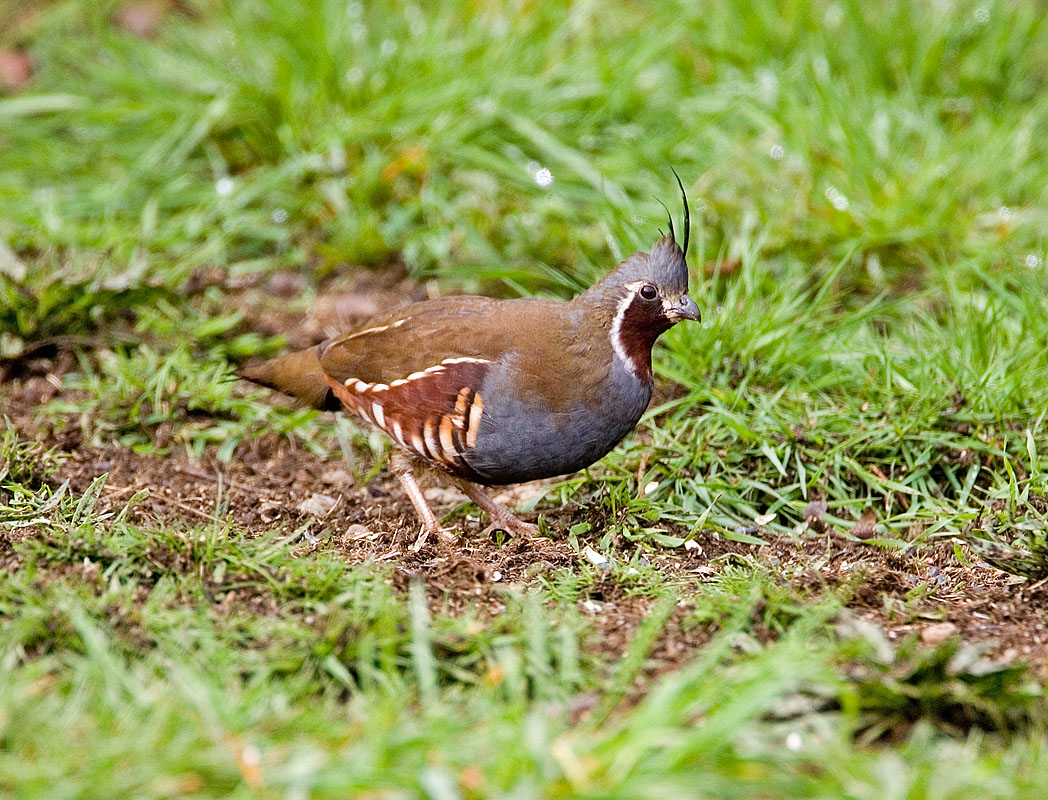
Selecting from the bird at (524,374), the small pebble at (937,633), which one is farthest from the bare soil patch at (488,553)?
the bird at (524,374)

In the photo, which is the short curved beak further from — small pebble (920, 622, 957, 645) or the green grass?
small pebble (920, 622, 957, 645)

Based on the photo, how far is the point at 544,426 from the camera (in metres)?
4.45

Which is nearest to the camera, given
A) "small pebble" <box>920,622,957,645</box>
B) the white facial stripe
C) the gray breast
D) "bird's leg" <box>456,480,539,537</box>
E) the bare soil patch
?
"small pebble" <box>920,622,957,645</box>

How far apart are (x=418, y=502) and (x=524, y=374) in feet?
Answer: 2.47

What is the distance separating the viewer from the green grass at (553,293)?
119 inches

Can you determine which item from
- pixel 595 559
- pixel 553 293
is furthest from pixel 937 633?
pixel 553 293

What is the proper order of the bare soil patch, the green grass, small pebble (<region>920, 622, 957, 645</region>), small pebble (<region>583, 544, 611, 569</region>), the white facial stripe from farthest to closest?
the white facial stripe < small pebble (<region>583, 544, 611, 569</region>) < the bare soil patch < small pebble (<region>920, 622, 957, 645</region>) < the green grass

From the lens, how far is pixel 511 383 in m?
4.49

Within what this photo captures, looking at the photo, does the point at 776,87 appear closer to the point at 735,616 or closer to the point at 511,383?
the point at 511,383

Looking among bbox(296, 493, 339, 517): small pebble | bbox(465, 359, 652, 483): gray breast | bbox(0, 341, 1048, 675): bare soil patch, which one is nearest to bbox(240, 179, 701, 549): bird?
bbox(465, 359, 652, 483): gray breast

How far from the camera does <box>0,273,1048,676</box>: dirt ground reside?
3.84 meters

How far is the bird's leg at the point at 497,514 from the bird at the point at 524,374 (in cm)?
1

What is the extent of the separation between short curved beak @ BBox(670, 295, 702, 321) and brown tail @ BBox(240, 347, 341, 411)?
4.86ft

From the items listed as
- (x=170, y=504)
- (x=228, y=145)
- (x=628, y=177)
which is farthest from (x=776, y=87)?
(x=170, y=504)
